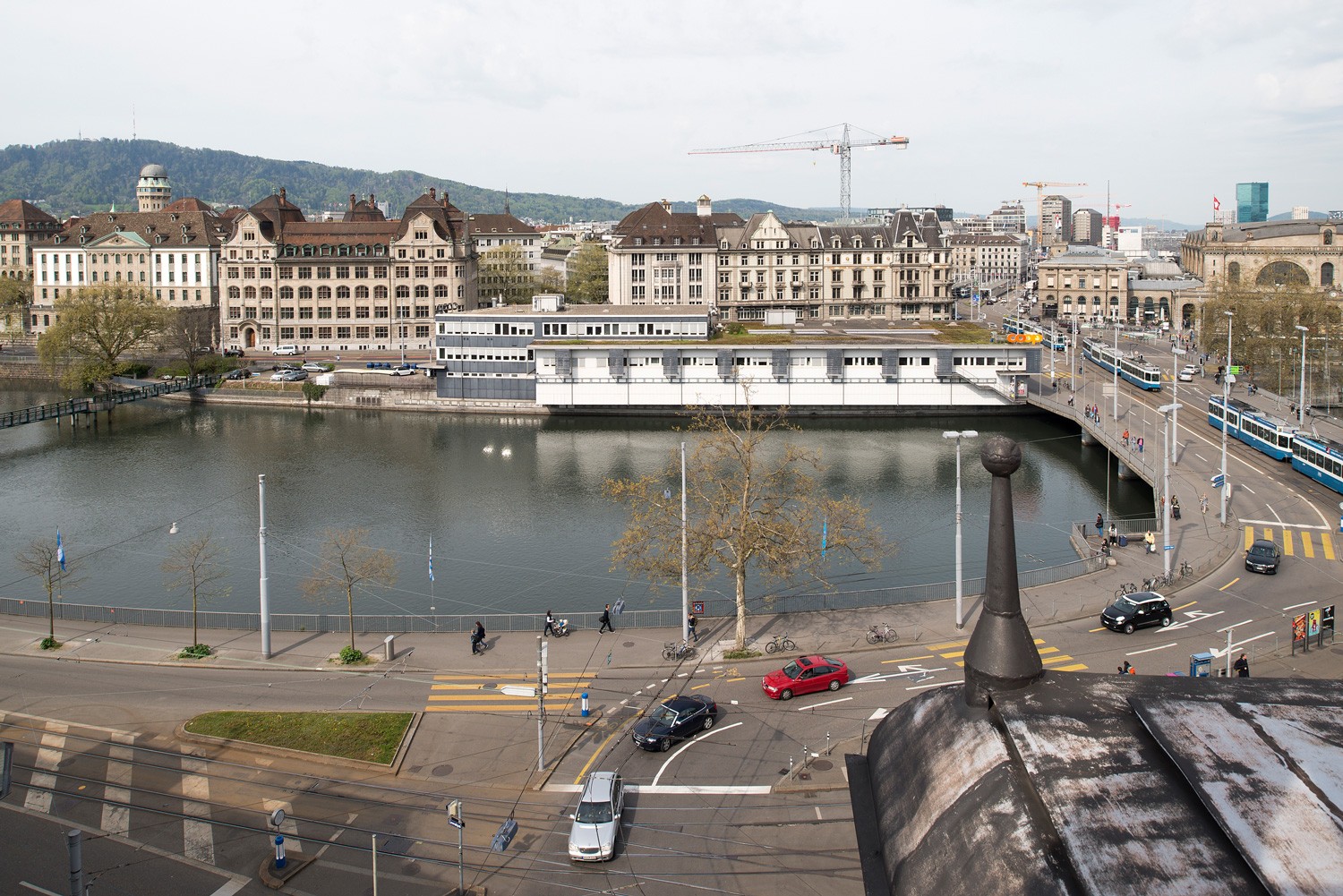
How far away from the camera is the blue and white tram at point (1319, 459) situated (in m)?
50.1

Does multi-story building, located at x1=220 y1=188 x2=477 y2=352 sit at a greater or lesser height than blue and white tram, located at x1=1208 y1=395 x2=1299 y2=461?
greater

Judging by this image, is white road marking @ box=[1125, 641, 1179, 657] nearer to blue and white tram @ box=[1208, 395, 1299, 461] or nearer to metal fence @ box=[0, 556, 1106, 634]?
metal fence @ box=[0, 556, 1106, 634]

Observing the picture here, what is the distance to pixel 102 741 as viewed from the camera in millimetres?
25109

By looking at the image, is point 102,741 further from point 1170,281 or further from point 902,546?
point 1170,281

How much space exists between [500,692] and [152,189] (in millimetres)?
194757

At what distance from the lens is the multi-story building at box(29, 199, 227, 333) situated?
4906 inches

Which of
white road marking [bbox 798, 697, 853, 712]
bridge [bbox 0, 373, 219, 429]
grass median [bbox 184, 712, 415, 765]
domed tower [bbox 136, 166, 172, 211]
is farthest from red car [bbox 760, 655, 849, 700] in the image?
domed tower [bbox 136, 166, 172, 211]

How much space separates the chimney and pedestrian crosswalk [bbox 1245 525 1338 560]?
127 ft

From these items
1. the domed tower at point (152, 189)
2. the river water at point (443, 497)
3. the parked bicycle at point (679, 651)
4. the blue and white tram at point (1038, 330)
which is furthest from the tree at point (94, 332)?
the domed tower at point (152, 189)

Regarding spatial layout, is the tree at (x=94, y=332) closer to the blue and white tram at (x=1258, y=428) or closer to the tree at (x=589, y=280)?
the tree at (x=589, y=280)

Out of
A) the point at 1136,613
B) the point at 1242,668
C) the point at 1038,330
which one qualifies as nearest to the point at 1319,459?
the point at 1136,613


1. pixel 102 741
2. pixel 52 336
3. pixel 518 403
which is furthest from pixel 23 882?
pixel 52 336

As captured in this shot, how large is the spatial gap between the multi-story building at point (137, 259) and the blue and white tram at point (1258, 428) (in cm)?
10459

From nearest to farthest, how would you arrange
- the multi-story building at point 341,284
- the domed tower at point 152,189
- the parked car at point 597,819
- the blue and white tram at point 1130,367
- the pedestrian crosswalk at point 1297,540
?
the parked car at point 597,819
the pedestrian crosswalk at point 1297,540
the blue and white tram at point 1130,367
the multi-story building at point 341,284
the domed tower at point 152,189
